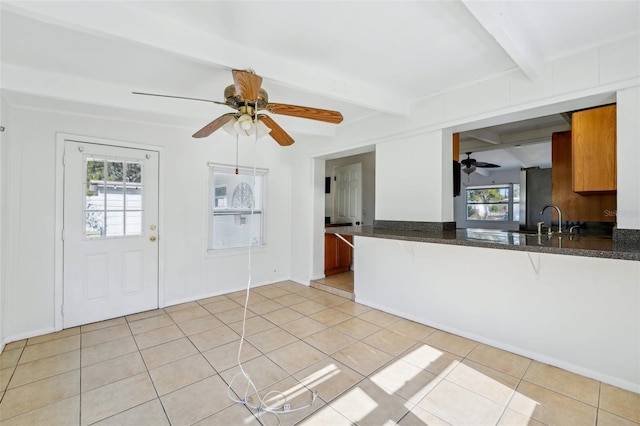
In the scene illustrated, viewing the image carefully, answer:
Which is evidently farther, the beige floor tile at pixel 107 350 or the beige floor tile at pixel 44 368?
the beige floor tile at pixel 107 350

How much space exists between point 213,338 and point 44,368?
1269mm

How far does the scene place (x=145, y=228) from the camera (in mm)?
3582

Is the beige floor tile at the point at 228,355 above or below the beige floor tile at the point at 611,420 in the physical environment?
below

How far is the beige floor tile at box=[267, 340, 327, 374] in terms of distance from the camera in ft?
7.68

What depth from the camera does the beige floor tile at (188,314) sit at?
333 centimetres

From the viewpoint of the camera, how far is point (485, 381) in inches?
83.5

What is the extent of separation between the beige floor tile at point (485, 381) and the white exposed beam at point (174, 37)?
246 cm

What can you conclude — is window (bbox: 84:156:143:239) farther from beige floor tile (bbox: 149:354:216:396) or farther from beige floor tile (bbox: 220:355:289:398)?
beige floor tile (bbox: 220:355:289:398)

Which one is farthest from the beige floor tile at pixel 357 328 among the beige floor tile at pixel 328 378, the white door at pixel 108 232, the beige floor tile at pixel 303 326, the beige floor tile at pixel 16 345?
the beige floor tile at pixel 16 345

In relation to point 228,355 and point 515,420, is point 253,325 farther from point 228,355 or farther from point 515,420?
point 515,420

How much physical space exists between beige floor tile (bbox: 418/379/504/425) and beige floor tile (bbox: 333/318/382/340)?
3.07ft

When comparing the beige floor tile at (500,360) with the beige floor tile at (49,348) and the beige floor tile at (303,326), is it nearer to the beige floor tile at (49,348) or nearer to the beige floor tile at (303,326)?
the beige floor tile at (303,326)

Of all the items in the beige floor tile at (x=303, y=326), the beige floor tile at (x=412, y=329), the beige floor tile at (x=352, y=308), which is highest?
the beige floor tile at (x=352, y=308)

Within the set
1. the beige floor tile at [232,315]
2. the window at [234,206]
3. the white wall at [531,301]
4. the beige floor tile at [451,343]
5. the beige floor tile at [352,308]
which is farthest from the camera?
the window at [234,206]
